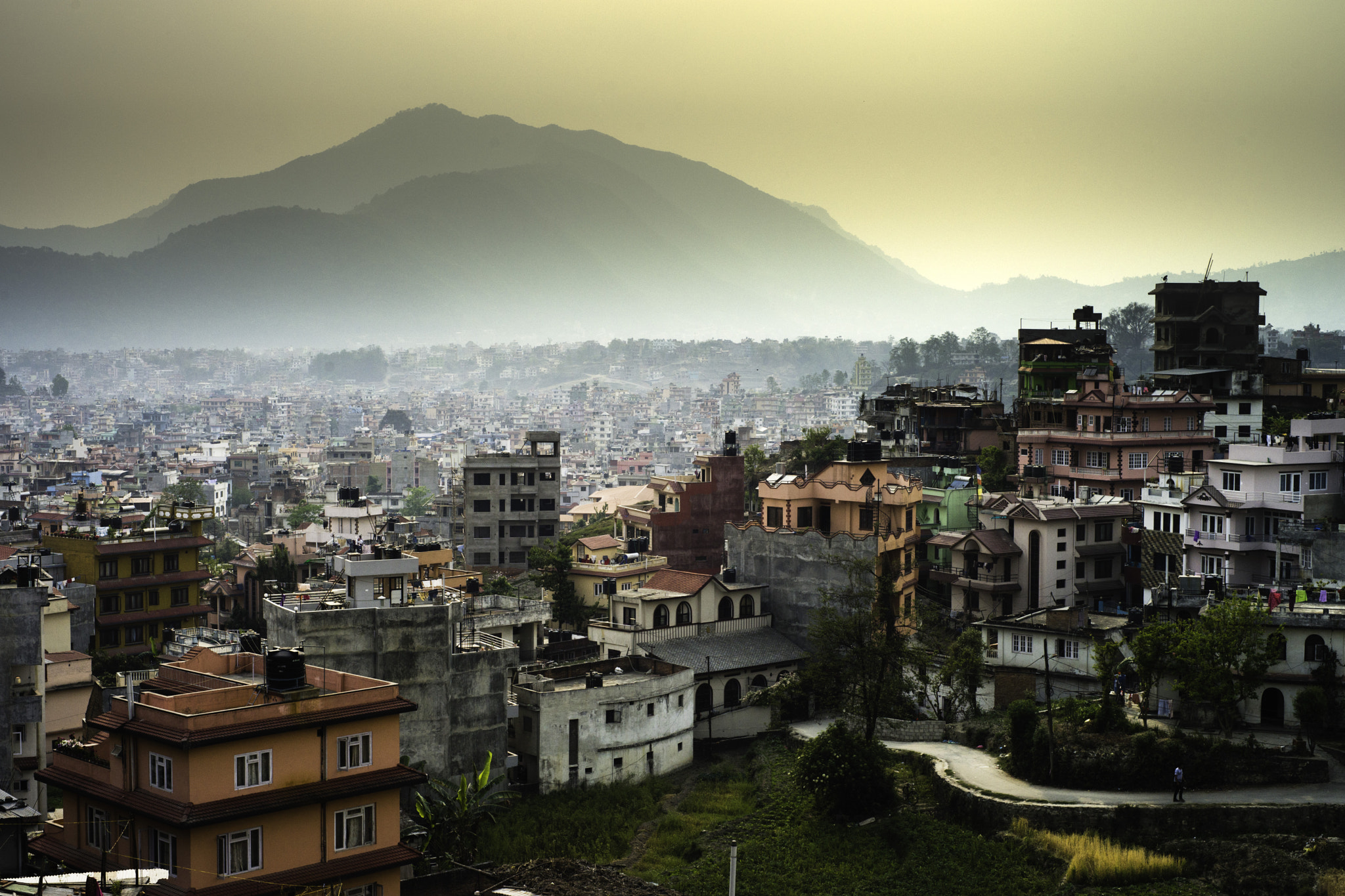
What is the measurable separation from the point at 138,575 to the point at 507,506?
17792mm

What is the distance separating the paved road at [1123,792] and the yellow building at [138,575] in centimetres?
2182

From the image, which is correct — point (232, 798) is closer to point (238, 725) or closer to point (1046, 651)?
point (238, 725)

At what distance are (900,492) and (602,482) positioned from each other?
109 m

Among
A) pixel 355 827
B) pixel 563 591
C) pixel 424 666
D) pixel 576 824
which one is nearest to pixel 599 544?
pixel 563 591

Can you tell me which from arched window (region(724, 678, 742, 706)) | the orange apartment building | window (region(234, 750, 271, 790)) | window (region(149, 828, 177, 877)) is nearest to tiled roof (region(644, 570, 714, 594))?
arched window (region(724, 678, 742, 706))

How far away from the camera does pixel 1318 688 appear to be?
85.5 feet

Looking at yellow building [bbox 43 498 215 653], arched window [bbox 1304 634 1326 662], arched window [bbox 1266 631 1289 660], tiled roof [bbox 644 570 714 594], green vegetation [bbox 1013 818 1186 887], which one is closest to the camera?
green vegetation [bbox 1013 818 1186 887]

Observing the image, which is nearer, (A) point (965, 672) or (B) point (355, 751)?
(B) point (355, 751)

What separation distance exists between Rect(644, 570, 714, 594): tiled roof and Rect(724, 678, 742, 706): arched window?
2526 millimetres

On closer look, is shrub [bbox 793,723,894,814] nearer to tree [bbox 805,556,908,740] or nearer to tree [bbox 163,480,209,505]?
tree [bbox 805,556,908,740]

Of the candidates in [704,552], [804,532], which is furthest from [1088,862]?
[704,552]

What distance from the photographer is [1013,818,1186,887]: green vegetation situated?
76.3 ft

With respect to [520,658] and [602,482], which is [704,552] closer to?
[520,658]

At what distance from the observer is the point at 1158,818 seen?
2430 centimetres
